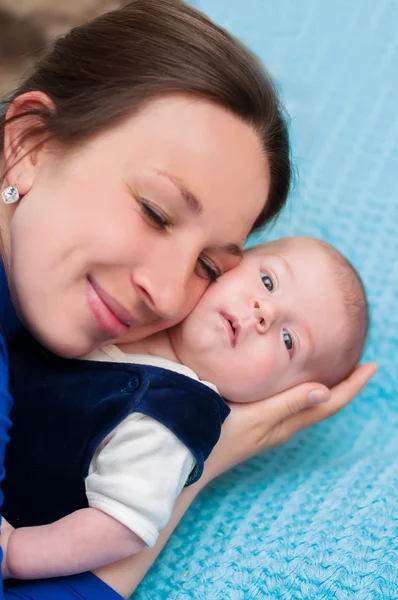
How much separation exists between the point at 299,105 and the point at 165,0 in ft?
2.31

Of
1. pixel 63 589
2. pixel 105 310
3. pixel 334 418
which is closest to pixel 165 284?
pixel 105 310

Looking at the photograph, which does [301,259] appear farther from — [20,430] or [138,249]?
[20,430]

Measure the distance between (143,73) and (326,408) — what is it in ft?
2.09

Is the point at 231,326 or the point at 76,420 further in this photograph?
the point at 231,326

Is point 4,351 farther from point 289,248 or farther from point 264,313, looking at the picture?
point 289,248

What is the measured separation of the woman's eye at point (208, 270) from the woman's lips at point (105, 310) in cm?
15

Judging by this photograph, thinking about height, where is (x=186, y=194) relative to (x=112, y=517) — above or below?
above

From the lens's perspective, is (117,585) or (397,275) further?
(397,275)

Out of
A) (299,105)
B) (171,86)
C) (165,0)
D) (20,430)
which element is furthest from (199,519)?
(299,105)

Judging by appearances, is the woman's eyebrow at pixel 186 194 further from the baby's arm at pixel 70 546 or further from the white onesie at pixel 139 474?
the baby's arm at pixel 70 546

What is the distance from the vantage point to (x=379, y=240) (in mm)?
1652

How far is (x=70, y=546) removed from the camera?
37.8 inches

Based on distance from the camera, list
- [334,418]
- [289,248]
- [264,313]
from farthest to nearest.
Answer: [334,418] < [289,248] < [264,313]

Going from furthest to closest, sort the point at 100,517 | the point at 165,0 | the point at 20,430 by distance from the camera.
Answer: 1. the point at 165,0
2. the point at 20,430
3. the point at 100,517
